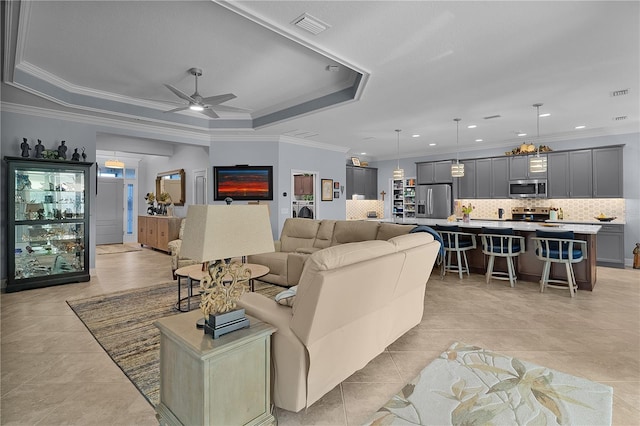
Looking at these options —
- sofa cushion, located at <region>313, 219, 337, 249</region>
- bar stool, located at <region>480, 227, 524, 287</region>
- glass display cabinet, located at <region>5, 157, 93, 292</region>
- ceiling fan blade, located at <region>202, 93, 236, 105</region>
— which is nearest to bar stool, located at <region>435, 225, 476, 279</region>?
bar stool, located at <region>480, 227, 524, 287</region>

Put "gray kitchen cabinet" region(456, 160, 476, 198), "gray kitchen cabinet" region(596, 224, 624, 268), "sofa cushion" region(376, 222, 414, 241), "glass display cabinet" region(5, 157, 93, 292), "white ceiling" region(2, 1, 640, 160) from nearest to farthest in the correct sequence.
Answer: "white ceiling" region(2, 1, 640, 160), "sofa cushion" region(376, 222, 414, 241), "glass display cabinet" region(5, 157, 93, 292), "gray kitchen cabinet" region(596, 224, 624, 268), "gray kitchen cabinet" region(456, 160, 476, 198)

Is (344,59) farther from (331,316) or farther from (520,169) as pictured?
(520,169)

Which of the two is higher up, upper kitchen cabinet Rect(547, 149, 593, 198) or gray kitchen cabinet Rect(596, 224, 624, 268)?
upper kitchen cabinet Rect(547, 149, 593, 198)

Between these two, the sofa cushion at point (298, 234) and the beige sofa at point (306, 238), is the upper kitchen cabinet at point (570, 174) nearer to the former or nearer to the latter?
the beige sofa at point (306, 238)

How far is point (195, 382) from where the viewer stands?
5.03 ft

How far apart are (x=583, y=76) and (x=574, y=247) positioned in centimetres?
241

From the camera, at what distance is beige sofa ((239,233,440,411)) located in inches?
71.6

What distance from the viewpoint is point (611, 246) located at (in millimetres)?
6273

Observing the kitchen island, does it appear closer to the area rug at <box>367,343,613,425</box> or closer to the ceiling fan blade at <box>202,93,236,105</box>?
the area rug at <box>367,343,613,425</box>

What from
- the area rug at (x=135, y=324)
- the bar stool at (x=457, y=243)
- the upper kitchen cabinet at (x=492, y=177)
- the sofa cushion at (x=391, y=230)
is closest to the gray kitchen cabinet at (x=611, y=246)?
the upper kitchen cabinet at (x=492, y=177)

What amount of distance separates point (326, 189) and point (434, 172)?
10.6 feet

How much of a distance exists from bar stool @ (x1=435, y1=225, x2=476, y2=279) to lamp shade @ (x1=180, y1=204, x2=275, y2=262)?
4.26m

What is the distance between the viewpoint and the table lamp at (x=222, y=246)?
153cm

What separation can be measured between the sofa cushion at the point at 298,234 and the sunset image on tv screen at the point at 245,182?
164 centimetres
